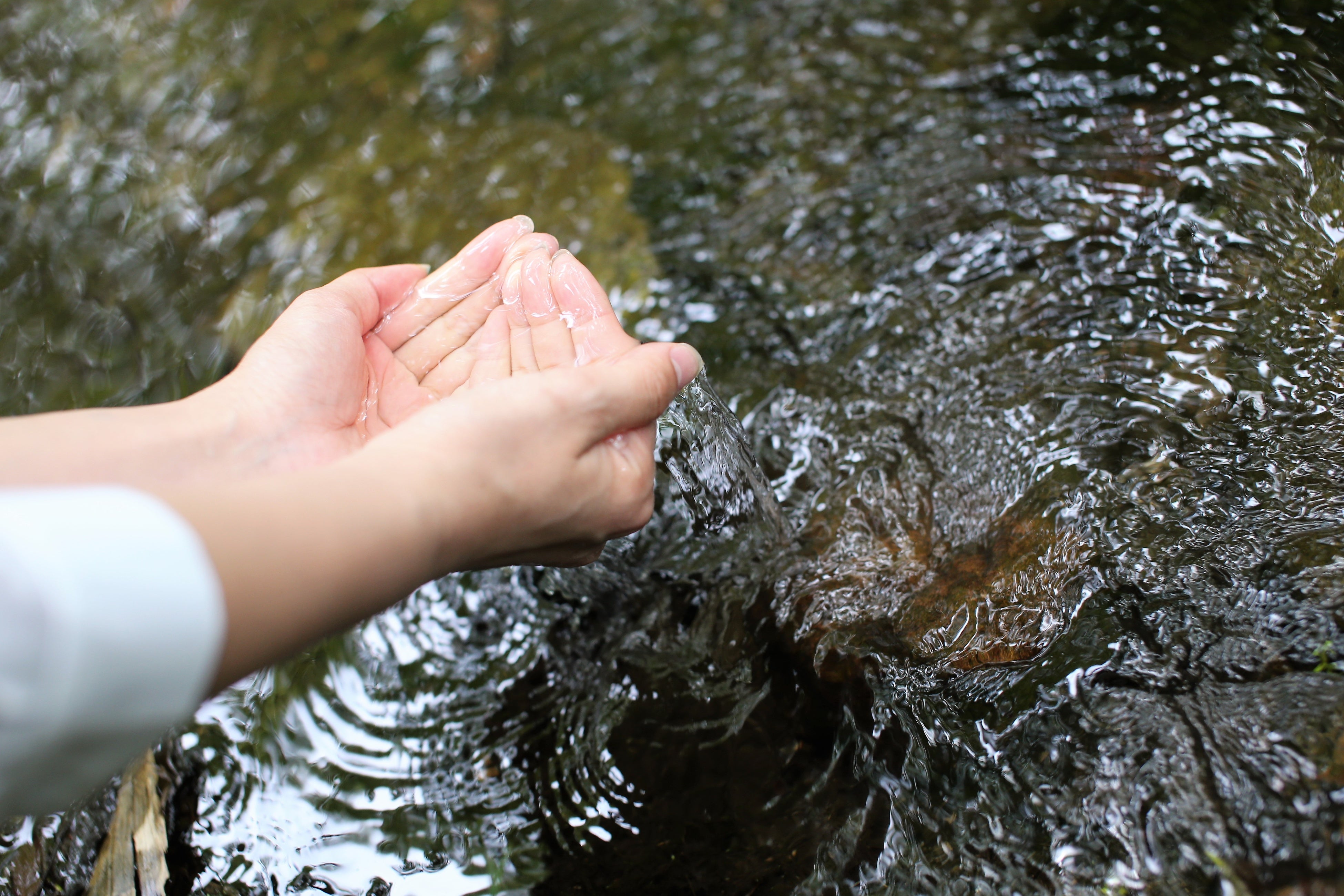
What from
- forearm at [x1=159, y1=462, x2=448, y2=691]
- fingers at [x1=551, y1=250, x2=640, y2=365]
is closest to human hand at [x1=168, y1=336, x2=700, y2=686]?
forearm at [x1=159, y1=462, x2=448, y2=691]

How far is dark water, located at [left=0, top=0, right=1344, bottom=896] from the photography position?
5.90ft

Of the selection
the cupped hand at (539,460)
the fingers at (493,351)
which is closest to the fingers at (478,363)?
the fingers at (493,351)

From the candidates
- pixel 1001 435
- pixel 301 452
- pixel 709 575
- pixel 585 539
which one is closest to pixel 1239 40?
pixel 1001 435

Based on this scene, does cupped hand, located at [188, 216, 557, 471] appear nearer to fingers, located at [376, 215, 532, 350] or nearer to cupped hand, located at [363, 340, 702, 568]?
fingers, located at [376, 215, 532, 350]

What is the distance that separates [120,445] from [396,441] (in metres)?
0.66

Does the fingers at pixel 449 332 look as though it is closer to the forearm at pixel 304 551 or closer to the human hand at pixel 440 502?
the human hand at pixel 440 502

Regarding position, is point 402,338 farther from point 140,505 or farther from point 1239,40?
point 1239,40

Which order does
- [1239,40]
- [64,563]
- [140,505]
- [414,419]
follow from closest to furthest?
[64,563] < [140,505] < [414,419] < [1239,40]

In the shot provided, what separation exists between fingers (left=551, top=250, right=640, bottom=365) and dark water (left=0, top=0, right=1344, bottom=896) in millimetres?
345

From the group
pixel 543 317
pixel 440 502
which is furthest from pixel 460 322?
pixel 440 502

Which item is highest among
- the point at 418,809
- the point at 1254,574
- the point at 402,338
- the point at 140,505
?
the point at 140,505

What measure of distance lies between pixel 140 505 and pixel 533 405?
27.8 inches

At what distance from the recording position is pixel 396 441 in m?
1.57

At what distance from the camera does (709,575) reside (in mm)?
2486
